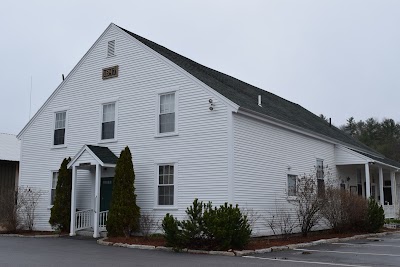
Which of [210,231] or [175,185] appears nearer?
[210,231]

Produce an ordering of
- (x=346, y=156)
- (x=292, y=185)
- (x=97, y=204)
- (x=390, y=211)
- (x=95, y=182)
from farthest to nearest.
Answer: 1. (x=390, y=211)
2. (x=346, y=156)
3. (x=292, y=185)
4. (x=95, y=182)
5. (x=97, y=204)

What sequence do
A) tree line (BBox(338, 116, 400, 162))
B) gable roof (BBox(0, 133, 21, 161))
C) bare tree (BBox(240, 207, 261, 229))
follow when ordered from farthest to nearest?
tree line (BBox(338, 116, 400, 162))
gable roof (BBox(0, 133, 21, 161))
bare tree (BBox(240, 207, 261, 229))

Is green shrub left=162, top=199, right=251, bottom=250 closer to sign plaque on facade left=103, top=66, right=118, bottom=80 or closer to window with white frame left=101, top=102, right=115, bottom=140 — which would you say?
window with white frame left=101, top=102, right=115, bottom=140

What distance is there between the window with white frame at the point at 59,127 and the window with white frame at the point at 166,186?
22.7ft

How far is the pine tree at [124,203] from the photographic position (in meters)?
18.1

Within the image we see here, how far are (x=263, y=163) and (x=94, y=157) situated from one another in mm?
7124

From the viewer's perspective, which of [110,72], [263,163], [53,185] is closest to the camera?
[263,163]

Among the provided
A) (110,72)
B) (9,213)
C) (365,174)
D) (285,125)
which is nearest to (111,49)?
(110,72)

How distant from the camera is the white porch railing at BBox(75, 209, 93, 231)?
2073 centimetres

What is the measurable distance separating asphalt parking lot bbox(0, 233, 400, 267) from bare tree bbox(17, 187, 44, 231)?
24.3 feet

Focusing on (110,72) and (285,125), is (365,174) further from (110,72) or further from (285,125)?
(110,72)

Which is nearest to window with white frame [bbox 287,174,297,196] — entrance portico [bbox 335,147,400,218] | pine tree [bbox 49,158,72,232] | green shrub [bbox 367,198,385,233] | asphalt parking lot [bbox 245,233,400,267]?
green shrub [bbox 367,198,385,233]

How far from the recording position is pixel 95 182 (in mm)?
20594

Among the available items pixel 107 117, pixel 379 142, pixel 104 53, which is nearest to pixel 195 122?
pixel 107 117
